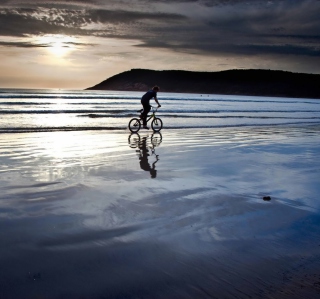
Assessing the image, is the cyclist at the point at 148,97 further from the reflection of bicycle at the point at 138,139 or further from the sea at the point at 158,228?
the sea at the point at 158,228

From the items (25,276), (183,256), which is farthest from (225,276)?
(25,276)

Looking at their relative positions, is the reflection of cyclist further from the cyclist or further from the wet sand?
the cyclist

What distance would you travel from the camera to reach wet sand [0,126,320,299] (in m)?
3.87

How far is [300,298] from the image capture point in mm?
3582

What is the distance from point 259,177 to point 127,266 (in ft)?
18.0

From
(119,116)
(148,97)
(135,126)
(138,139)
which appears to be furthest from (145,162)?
(119,116)

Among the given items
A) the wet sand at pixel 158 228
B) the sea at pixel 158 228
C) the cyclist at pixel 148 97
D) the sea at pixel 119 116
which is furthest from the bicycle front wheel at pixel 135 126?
the wet sand at pixel 158 228

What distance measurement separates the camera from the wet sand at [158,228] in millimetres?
3873

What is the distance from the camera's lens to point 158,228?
17.8 ft

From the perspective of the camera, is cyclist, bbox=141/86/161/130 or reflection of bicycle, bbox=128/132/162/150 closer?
reflection of bicycle, bbox=128/132/162/150

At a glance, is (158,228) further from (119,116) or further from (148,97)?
(119,116)

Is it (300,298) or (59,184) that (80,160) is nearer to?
(59,184)

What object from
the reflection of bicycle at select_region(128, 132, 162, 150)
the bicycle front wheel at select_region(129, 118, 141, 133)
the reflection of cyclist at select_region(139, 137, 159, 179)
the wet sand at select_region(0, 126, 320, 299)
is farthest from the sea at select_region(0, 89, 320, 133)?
the wet sand at select_region(0, 126, 320, 299)

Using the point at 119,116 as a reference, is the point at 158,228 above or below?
below
